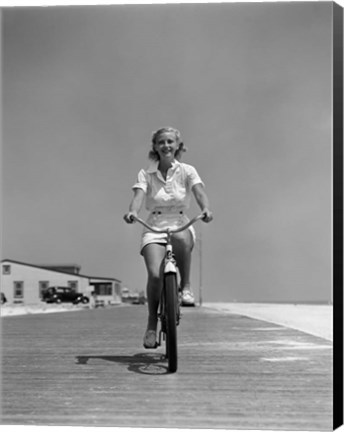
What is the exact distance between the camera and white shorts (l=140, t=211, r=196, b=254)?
424cm

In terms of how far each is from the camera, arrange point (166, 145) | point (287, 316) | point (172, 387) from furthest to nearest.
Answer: point (287, 316) → point (166, 145) → point (172, 387)

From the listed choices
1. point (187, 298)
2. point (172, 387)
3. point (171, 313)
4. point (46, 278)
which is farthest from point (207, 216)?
point (46, 278)

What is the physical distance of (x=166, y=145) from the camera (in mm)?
4359

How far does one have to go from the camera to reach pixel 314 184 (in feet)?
16.1

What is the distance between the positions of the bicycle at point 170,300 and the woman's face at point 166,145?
53cm

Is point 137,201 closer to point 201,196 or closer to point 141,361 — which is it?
point 201,196

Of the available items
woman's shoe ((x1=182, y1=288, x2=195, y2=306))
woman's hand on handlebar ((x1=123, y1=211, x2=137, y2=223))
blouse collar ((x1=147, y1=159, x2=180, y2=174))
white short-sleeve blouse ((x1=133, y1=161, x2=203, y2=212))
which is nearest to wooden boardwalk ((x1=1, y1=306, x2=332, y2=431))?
woman's shoe ((x1=182, y1=288, x2=195, y2=306))

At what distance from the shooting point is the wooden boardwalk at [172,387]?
3.32 m

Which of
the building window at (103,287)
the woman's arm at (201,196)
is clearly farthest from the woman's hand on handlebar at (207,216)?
the building window at (103,287)

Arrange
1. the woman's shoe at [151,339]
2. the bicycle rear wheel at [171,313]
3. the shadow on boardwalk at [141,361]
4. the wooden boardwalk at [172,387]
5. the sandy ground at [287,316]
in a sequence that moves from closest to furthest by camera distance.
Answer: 1. the wooden boardwalk at [172,387]
2. the bicycle rear wheel at [171,313]
3. the shadow on boardwalk at [141,361]
4. the woman's shoe at [151,339]
5. the sandy ground at [287,316]

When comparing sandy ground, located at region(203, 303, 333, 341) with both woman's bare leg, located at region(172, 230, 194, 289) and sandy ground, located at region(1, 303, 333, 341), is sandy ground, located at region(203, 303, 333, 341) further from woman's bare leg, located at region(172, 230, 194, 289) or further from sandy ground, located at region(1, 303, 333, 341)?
woman's bare leg, located at region(172, 230, 194, 289)

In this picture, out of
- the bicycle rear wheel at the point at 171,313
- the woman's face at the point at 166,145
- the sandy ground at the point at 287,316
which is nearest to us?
the bicycle rear wheel at the point at 171,313

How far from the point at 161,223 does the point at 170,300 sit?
0.60m

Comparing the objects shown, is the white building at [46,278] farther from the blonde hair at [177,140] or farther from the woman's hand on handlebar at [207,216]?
the woman's hand on handlebar at [207,216]
